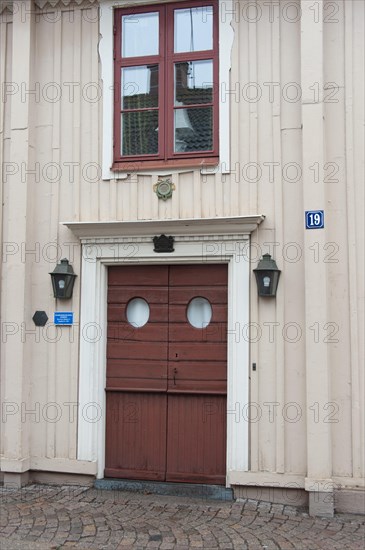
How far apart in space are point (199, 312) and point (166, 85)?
262 centimetres

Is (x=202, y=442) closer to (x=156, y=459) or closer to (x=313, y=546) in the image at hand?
(x=156, y=459)

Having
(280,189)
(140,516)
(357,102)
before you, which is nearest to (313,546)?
(140,516)

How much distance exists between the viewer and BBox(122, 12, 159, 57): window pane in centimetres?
714

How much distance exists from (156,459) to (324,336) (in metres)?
2.35

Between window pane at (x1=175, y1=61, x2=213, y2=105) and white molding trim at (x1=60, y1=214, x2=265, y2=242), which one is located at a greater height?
window pane at (x1=175, y1=61, x2=213, y2=105)

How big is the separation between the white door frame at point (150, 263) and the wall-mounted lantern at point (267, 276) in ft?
0.60

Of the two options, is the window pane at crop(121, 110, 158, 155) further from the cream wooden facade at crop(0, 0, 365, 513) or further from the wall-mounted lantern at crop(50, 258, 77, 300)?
the wall-mounted lantern at crop(50, 258, 77, 300)

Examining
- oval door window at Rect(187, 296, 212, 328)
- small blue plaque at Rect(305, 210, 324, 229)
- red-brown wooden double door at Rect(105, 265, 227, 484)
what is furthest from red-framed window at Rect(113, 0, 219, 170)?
oval door window at Rect(187, 296, 212, 328)

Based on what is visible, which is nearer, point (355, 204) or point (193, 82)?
point (355, 204)

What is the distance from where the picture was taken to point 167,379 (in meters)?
6.92

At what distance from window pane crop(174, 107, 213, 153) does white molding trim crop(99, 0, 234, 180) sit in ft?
0.60

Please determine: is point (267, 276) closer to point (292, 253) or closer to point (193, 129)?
point (292, 253)

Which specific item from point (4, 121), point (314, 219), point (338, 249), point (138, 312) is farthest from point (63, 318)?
point (338, 249)

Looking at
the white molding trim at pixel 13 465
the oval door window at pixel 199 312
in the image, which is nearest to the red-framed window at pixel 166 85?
the oval door window at pixel 199 312
